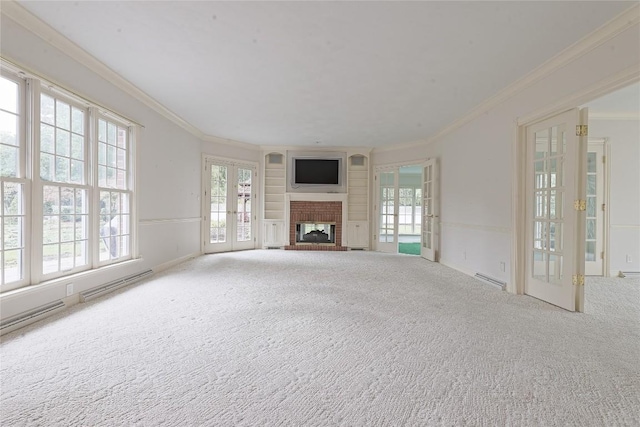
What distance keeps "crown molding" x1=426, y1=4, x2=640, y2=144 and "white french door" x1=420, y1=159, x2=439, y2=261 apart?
1.87m

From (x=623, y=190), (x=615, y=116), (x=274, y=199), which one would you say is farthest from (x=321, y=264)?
(x=615, y=116)

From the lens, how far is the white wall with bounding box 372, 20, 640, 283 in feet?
9.35

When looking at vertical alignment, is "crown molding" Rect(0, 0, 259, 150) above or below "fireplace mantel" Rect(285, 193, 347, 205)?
above

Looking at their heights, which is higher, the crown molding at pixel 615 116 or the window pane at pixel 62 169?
the crown molding at pixel 615 116

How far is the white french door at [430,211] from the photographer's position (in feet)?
21.5

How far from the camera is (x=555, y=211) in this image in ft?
11.5

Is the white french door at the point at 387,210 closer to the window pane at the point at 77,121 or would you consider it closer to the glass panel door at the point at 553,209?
the glass panel door at the point at 553,209

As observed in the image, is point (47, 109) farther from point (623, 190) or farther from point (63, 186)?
point (623, 190)

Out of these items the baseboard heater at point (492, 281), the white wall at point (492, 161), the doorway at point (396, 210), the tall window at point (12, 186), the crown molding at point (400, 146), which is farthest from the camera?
the crown molding at point (400, 146)

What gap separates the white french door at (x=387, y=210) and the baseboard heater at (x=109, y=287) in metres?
5.33

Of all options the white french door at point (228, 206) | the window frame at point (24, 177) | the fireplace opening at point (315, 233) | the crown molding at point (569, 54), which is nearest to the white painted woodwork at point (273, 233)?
the white french door at point (228, 206)

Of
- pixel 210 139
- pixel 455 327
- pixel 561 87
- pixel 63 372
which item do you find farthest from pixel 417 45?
pixel 210 139

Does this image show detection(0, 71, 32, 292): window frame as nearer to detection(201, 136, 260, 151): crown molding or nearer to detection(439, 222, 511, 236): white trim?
detection(201, 136, 260, 151): crown molding

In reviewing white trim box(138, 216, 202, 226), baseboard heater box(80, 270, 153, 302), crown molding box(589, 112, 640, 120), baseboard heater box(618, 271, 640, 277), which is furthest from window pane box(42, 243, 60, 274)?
baseboard heater box(618, 271, 640, 277)
